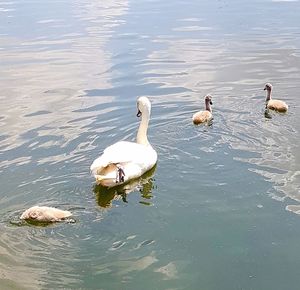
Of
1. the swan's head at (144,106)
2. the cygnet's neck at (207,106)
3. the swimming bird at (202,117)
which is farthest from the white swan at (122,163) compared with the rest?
the cygnet's neck at (207,106)

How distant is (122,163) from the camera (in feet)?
30.2

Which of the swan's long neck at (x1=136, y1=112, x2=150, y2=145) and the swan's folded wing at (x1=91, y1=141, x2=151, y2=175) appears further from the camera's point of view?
the swan's long neck at (x1=136, y1=112, x2=150, y2=145)

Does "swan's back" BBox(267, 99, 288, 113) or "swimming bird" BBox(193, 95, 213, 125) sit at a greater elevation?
"swan's back" BBox(267, 99, 288, 113)

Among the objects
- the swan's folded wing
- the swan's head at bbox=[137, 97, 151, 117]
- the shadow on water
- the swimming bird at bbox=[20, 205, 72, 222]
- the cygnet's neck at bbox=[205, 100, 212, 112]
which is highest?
the swan's head at bbox=[137, 97, 151, 117]

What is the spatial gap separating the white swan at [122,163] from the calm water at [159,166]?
19 centimetres

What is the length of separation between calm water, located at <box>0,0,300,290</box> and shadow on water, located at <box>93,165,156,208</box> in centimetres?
3

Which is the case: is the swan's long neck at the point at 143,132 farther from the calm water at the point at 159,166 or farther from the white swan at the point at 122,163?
the calm water at the point at 159,166

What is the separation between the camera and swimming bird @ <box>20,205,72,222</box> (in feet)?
25.9

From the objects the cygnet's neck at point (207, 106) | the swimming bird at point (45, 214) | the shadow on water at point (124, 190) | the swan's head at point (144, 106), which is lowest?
the shadow on water at point (124, 190)

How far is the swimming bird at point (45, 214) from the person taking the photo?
790cm

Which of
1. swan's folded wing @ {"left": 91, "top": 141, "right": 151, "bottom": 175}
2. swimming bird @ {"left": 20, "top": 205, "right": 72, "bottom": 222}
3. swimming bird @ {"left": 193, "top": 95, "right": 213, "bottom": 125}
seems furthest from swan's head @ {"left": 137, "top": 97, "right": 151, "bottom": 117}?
swimming bird @ {"left": 20, "top": 205, "right": 72, "bottom": 222}

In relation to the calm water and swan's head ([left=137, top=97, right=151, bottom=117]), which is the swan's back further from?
swan's head ([left=137, top=97, right=151, bottom=117])

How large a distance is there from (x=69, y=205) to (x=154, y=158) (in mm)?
1947

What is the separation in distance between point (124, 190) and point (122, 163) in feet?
1.35
